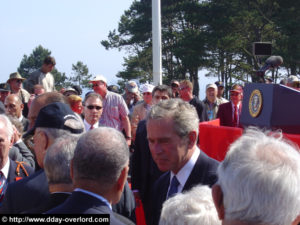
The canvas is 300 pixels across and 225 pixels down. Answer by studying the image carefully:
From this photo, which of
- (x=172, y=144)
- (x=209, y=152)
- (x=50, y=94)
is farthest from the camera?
(x=209, y=152)

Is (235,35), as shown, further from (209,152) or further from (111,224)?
(111,224)

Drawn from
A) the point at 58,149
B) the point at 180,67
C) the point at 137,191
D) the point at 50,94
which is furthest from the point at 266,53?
the point at 180,67

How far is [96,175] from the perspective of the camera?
72.9 inches

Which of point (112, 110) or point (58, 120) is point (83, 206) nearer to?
point (58, 120)

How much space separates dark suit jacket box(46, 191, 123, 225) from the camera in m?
1.76

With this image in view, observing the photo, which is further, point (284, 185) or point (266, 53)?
point (266, 53)

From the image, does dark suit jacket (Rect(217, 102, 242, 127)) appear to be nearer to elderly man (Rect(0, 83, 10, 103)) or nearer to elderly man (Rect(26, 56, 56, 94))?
elderly man (Rect(26, 56, 56, 94))

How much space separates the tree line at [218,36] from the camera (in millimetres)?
23625

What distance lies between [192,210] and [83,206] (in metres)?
0.47

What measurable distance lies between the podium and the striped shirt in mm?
2602

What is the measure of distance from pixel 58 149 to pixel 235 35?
24970 millimetres

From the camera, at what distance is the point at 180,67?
3206 cm

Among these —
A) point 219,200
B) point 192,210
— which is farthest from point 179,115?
point 219,200

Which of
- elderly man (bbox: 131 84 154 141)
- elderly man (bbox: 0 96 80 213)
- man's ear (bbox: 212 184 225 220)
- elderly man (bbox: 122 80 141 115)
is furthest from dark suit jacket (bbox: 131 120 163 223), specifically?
elderly man (bbox: 122 80 141 115)
